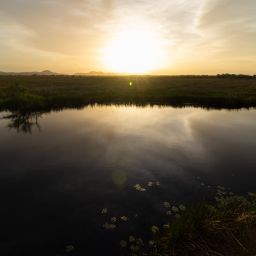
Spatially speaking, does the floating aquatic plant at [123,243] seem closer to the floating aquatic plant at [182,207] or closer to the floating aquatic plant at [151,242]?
the floating aquatic plant at [151,242]

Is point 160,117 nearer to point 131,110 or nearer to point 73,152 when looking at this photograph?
point 131,110

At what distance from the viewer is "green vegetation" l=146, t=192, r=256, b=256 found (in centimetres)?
809

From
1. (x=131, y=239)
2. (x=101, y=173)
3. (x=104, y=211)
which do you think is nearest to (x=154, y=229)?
(x=131, y=239)

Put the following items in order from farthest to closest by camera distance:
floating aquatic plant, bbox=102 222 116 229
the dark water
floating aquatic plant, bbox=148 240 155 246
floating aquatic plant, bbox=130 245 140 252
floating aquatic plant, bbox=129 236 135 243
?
floating aquatic plant, bbox=102 222 116 229
the dark water
floating aquatic plant, bbox=129 236 135 243
floating aquatic plant, bbox=148 240 155 246
floating aquatic plant, bbox=130 245 140 252

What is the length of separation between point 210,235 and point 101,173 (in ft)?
25.5

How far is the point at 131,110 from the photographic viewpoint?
37094mm

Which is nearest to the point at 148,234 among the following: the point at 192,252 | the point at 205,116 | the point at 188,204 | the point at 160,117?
the point at 192,252

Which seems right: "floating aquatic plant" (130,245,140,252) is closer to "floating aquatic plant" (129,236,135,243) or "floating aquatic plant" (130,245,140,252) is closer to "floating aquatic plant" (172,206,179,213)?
"floating aquatic plant" (129,236,135,243)

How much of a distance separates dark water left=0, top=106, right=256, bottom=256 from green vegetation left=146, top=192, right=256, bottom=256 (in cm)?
125

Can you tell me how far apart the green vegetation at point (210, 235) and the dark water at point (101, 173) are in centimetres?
125

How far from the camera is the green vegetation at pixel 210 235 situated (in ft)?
26.5

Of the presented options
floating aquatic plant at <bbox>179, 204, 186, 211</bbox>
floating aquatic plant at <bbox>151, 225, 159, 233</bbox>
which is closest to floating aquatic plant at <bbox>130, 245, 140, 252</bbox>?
floating aquatic plant at <bbox>151, 225, 159, 233</bbox>

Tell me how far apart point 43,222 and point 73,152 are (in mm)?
8727

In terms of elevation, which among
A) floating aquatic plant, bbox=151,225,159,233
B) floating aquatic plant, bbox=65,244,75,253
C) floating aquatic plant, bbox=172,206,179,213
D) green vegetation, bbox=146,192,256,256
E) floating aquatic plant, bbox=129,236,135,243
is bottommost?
floating aquatic plant, bbox=65,244,75,253
